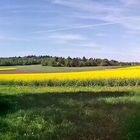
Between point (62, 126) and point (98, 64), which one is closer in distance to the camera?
point (62, 126)

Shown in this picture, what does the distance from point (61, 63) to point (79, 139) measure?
231 feet

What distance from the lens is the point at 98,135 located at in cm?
1236

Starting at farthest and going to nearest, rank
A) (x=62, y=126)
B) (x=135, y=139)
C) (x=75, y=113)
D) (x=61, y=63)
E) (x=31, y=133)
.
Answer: (x=61, y=63)
(x=75, y=113)
(x=62, y=126)
(x=31, y=133)
(x=135, y=139)

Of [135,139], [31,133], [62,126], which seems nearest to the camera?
[135,139]

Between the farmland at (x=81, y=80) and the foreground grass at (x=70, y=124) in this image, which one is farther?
the farmland at (x=81, y=80)

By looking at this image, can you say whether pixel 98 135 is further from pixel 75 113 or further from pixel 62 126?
pixel 75 113

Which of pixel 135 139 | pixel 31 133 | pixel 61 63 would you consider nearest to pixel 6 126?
pixel 31 133

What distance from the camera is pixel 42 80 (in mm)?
43188

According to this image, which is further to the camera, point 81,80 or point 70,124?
point 81,80

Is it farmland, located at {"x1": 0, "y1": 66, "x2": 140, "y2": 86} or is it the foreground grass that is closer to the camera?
the foreground grass

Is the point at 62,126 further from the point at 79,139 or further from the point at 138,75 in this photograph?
the point at 138,75

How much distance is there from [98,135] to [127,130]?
0.95 m

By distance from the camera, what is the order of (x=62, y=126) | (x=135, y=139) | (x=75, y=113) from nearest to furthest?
(x=135, y=139) < (x=62, y=126) < (x=75, y=113)

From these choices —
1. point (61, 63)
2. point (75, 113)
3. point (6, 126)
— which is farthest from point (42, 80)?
point (61, 63)
